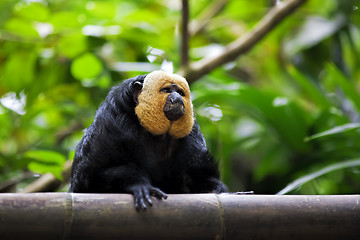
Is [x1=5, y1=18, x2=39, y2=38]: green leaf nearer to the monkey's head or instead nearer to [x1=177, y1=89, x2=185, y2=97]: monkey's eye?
the monkey's head

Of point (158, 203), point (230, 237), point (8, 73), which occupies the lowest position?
point (230, 237)

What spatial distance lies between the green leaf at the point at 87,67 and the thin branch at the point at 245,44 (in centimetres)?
59

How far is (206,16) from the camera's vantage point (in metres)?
4.38

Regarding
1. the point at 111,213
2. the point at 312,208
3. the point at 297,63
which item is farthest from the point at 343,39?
the point at 111,213

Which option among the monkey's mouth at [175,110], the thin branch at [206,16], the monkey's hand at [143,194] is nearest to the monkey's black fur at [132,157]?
the monkey's hand at [143,194]

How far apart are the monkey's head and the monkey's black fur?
0.19ft

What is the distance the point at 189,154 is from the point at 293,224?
2.05 ft

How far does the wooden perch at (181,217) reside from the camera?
137cm

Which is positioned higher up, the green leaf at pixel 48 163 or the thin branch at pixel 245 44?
the thin branch at pixel 245 44

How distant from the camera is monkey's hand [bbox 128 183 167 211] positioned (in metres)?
1.47

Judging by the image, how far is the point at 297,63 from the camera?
4.30 metres

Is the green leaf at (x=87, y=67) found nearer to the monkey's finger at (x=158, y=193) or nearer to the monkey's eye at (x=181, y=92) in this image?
the monkey's eye at (x=181, y=92)

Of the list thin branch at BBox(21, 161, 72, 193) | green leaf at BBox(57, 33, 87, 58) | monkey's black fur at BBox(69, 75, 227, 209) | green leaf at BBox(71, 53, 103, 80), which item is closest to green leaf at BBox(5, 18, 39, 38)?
green leaf at BBox(57, 33, 87, 58)

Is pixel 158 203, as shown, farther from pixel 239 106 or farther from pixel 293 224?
pixel 239 106
